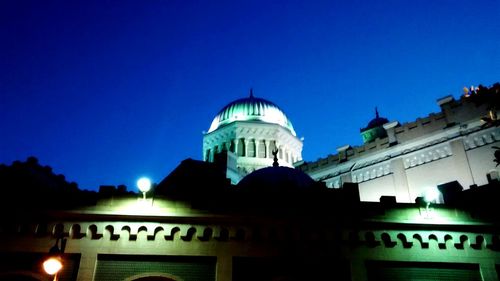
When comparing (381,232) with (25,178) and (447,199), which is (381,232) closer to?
(447,199)

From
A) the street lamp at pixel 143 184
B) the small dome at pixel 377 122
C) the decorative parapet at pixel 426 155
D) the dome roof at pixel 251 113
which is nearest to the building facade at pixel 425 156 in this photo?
the decorative parapet at pixel 426 155

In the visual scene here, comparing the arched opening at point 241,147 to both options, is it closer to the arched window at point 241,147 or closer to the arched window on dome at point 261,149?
the arched window at point 241,147

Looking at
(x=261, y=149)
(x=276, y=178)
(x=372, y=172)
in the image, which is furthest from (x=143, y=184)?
(x=261, y=149)

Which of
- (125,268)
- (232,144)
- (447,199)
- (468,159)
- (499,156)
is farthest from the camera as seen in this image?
(232,144)

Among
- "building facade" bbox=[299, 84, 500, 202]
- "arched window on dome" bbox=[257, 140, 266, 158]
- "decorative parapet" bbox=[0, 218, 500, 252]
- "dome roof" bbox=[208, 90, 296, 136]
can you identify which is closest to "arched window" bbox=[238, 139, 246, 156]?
"arched window on dome" bbox=[257, 140, 266, 158]

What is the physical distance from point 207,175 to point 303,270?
11.1 meters

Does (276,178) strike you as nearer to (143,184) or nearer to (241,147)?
(143,184)

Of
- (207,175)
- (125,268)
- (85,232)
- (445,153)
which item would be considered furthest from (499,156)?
(445,153)

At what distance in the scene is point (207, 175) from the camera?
25688mm

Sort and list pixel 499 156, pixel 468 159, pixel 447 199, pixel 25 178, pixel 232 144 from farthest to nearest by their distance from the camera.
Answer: pixel 232 144 < pixel 468 159 < pixel 25 178 < pixel 447 199 < pixel 499 156

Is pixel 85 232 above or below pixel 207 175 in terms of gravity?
below

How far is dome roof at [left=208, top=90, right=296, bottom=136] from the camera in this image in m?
48.2

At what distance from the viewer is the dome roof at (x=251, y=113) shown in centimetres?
4825

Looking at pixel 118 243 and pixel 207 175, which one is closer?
pixel 118 243
